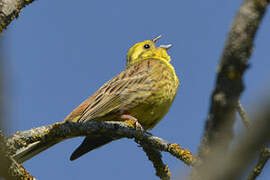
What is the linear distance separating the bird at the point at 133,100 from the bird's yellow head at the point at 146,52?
61 cm

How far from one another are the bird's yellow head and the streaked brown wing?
26.3 inches

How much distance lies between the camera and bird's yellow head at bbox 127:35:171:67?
6.97 meters

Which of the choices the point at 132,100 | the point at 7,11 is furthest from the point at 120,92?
the point at 7,11

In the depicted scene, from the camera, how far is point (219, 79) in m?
1.30

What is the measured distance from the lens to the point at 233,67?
4.11 ft

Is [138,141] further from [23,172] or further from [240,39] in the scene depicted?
[240,39]

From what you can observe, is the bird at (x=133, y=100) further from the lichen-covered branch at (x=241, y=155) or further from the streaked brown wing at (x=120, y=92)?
the lichen-covered branch at (x=241, y=155)

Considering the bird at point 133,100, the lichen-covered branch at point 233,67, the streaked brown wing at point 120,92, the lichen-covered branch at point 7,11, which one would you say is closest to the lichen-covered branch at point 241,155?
the lichen-covered branch at point 233,67

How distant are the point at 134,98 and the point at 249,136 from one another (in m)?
4.23

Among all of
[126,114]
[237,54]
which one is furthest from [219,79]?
[126,114]

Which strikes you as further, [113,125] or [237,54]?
[113,125]

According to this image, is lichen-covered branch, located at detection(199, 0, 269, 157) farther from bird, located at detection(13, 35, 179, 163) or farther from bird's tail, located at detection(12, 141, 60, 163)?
bird, located at detection(13, 35, 179, 163)

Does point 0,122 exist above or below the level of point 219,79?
above

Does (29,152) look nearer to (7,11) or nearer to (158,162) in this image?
(158,162)
